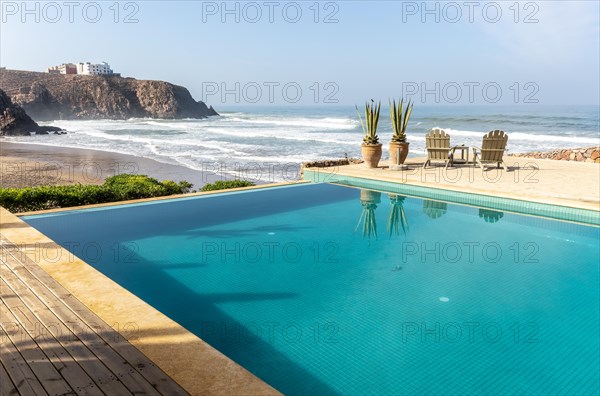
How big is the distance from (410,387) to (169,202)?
→ 657 centimetres

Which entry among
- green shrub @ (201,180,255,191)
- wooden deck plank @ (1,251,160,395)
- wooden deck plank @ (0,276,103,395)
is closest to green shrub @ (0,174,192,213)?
green shrub @ (201,180,255,191)

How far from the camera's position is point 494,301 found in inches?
178

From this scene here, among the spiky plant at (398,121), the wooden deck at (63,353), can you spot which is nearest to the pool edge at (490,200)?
the spiky plant at (398,121)

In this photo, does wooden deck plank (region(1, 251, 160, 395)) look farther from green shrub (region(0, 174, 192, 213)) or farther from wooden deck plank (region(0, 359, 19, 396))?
green shrub (region(0, 174, 192, 213))

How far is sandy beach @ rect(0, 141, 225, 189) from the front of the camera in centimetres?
1825

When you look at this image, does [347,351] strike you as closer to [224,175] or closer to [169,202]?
[169,202]

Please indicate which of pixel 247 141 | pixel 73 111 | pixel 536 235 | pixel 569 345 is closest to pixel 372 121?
pixel 536 235

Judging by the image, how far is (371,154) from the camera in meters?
12.5

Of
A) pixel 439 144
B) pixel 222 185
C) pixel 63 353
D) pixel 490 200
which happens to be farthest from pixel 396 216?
pixel 63 353

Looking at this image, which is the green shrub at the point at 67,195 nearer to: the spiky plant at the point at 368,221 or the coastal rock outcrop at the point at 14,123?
the spiky plant at the point at 368,221

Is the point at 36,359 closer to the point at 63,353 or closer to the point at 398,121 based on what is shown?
the point at 63,353

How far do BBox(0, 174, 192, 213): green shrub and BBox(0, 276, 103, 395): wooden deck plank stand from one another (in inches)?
184

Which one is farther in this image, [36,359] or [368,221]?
[368,221]

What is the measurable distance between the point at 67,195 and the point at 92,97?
86912 mm
